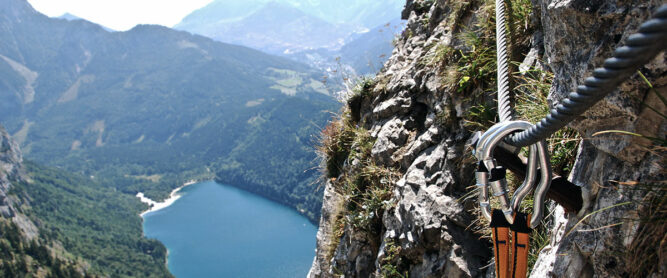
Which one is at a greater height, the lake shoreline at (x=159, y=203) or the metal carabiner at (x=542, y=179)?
the metal carabiner at (x=542, y=179)

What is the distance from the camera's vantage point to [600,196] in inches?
64.5

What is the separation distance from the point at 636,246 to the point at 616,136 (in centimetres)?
40

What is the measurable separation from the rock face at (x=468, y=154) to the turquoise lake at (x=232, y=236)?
73314 mm

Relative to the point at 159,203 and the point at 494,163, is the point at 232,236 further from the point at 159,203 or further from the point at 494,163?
the point at 494,163

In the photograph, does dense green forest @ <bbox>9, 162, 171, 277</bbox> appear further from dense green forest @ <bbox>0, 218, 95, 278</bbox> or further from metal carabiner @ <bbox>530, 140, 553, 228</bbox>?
metal carabiner @ <bbox>530, 140, 553, 228</bbox>

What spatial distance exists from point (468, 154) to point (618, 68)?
2749 millimetres

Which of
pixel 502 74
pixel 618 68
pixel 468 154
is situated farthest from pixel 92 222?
pixel 618 68

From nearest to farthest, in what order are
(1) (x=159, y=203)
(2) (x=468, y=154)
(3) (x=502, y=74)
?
(3) (x=502, y=74)
(2) (x=468, y=154)
(1) (x=159, y=203)

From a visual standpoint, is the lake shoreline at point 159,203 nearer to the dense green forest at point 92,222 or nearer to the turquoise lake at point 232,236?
the dense green forest at point 92,222

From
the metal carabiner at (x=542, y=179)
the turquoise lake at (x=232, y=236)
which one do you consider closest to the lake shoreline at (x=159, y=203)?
the turquoise lake at (x=232, y=236)

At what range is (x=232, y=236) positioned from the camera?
113438 mm

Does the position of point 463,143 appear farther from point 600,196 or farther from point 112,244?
point 112,244

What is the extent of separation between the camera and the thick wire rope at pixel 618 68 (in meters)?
0.79

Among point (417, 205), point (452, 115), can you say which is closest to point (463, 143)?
point (452, 115)
